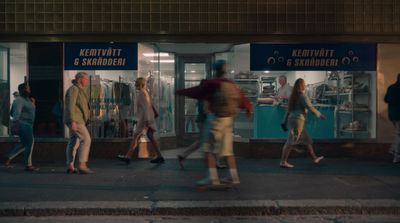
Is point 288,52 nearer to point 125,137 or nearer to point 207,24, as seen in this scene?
point 207,24

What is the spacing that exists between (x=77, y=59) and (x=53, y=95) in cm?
88

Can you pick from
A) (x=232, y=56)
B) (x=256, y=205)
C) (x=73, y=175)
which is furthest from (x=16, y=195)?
(x=232, y=56)

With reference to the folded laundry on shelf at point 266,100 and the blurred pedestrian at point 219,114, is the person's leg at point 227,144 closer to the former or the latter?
the blurred pedestrian at point 219,114

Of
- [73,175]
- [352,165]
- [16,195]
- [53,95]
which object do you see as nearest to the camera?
[16,195]

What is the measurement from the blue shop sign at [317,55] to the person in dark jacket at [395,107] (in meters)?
0.87

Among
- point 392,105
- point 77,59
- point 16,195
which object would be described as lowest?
point 16,195

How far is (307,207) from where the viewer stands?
735 cm

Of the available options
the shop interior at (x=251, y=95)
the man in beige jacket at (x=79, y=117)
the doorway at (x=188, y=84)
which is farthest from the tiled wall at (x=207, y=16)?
the doorway at (x=188, y=84)

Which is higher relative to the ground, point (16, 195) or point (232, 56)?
point (232, 56)

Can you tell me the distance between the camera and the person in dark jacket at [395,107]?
11398 mm

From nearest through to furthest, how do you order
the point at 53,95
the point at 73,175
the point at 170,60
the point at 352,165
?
1. the point at 73,175
2. the point at 352,165
3. the point at 53,95
4. the point at 170,60

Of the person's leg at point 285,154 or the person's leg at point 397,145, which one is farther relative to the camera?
the person's leg at point 397,145

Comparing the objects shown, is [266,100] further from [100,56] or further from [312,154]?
[100,56]

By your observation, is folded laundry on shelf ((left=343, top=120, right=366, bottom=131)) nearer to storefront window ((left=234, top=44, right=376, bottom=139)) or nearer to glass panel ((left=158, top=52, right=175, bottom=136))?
storefront window ((left=234, top=44, right=376, bottom=139))
